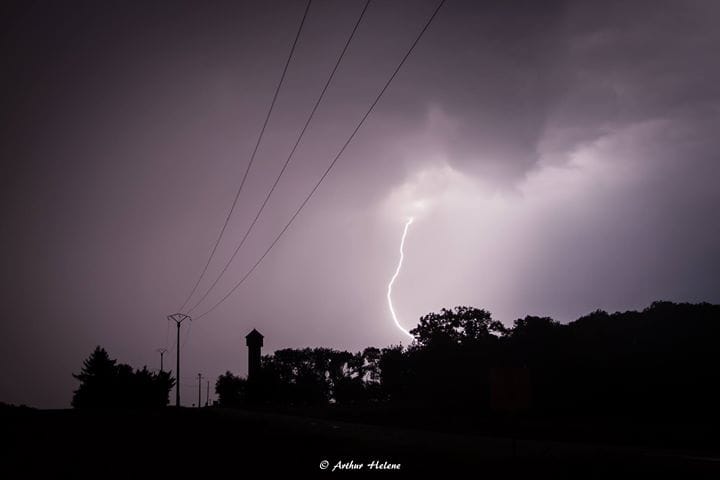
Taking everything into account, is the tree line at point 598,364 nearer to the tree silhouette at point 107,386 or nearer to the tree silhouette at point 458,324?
the tree silhouette at point 458,324

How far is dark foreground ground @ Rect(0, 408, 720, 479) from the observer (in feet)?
42.1

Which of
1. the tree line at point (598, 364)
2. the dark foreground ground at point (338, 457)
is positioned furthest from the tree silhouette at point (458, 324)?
the dark foreground ground at point (338, 457)

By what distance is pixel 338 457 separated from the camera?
609 inches

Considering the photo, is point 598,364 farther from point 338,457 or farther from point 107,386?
point 107,386

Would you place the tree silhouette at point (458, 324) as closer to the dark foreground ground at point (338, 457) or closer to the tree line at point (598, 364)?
the tree line at point (598, 364)

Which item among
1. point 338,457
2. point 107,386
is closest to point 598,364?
point 338,457

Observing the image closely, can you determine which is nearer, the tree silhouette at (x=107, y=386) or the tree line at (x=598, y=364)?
the tree line at (x=598, y=364)

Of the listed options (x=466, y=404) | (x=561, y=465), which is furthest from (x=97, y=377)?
(x=561, y=465)

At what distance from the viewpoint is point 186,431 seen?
26.3 m

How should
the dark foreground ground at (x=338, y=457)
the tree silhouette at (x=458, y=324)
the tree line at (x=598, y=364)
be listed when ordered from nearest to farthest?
the dark foreground ground at (x=338, y=457) < the tree line at (x=598, y=364) < the tree silhouette at (x=458, y=324)

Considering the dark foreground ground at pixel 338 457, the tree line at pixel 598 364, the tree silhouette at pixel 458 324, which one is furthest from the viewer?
the tree silhouette at pixel 458 324

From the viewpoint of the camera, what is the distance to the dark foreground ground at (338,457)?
12.8 metres

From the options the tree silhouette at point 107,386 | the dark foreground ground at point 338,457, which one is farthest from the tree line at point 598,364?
the tree silhouette at point 107,386

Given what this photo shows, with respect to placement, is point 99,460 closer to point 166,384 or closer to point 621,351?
point 621,351
